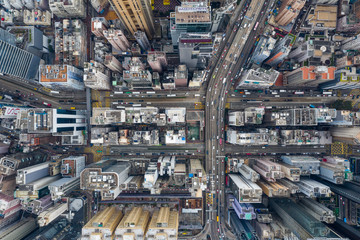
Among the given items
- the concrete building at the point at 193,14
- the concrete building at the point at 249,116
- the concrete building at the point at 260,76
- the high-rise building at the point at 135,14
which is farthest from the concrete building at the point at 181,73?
the concrete building at the point at 249,116

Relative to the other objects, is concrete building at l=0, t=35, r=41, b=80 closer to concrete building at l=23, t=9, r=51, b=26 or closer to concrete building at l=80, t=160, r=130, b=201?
concrete building at l=23, t=9, r=51, b=26

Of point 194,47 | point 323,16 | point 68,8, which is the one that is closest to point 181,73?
point 194,47

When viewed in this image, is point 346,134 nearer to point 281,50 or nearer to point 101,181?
point 281,50

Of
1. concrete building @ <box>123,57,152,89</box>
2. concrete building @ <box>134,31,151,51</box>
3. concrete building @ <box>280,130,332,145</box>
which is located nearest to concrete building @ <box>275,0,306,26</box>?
concrete building @ <box>280,130,332,145</box>

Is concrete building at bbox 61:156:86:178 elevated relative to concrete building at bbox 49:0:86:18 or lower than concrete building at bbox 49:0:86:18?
lower

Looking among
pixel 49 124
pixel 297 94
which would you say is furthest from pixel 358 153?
pixel 49 124
